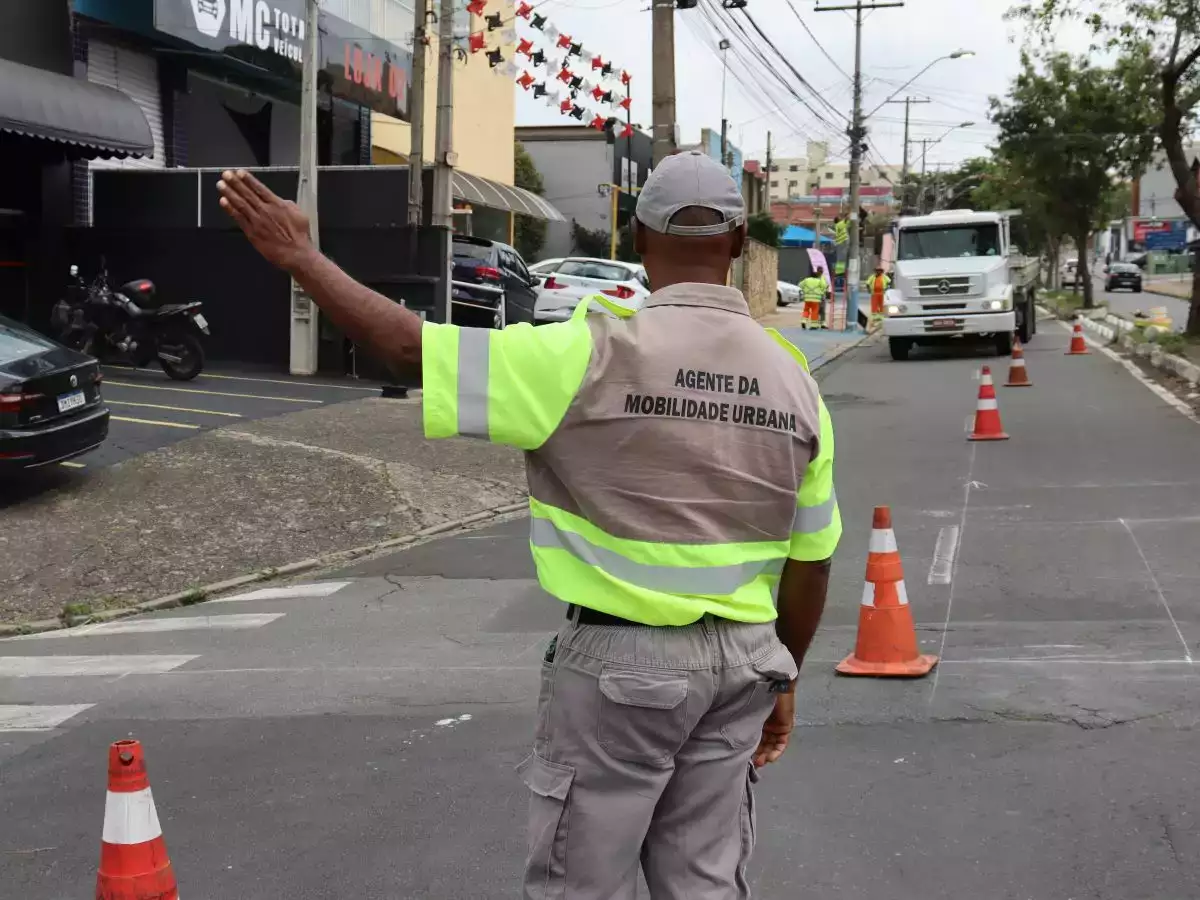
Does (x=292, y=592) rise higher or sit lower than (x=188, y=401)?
lower

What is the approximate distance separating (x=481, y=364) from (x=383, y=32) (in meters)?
24.1

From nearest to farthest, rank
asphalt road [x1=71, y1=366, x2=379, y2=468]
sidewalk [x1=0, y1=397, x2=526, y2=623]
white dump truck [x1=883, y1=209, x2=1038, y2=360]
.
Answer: sidewalk [x1=0, y1=397, x2=526, y2=623], asphalt road [x1=71, y1=366, x2=379, y2=468], white dump truck [x1=883, y1=209, x2=1038, y2=360]

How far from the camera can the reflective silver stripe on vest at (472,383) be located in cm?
245

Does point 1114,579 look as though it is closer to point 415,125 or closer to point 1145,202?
point 415,125

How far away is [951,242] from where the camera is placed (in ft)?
90.0

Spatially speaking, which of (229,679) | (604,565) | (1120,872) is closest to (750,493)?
(604,565)

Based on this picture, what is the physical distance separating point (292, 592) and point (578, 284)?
704 inches

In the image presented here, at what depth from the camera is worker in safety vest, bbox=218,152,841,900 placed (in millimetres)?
2461

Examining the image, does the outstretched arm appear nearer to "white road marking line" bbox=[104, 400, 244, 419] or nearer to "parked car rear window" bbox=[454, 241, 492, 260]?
"white road marking line" bbox=[104, 400, 244, 419]

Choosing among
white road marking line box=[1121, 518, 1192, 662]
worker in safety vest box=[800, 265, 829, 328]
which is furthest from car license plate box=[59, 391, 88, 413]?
worker in safety vest box=[800, 265, 829, 328]

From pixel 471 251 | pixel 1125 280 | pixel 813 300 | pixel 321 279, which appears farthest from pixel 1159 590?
pixel 1125 280

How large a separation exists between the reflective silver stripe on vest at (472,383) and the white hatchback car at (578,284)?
23.6 metres

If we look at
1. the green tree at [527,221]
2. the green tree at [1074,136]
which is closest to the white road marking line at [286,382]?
the green tree at [1074,136]

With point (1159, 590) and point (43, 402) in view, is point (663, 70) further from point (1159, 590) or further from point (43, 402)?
point (1159, 590)
